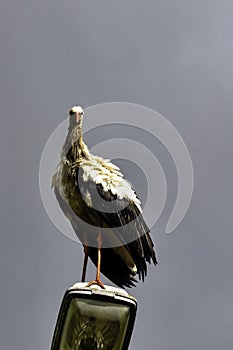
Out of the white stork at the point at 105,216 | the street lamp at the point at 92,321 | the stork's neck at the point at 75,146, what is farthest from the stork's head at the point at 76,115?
the street lamp at the point at 92,321

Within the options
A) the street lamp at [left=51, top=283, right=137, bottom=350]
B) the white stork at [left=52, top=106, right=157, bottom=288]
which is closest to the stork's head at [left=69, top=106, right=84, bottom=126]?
the white stork at [left=52, top=106, right=157, bottom=288]

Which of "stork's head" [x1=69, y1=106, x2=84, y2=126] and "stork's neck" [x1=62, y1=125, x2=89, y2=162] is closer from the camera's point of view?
"stork's neck" [x1=62, y1=125, x2=89, y2=162]

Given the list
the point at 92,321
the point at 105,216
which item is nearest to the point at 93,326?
the point at 92,321

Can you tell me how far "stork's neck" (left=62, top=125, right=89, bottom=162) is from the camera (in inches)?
396

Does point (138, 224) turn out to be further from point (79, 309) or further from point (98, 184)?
point (79, 309)

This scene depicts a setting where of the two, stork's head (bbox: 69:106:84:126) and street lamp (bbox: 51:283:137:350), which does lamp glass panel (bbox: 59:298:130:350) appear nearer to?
street lamp (bbox: 51:283:137:350)

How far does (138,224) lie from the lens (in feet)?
31.4

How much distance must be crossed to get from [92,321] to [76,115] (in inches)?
207

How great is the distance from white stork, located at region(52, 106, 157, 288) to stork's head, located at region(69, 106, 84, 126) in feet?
1.49

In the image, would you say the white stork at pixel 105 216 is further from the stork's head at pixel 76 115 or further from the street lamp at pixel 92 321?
the street lamp at pixel 92 321

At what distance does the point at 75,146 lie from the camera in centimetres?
1012

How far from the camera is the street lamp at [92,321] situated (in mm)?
5473

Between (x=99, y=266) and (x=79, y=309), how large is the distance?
322 centimetres

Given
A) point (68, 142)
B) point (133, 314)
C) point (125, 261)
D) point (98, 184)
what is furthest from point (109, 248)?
point (133, 314)
